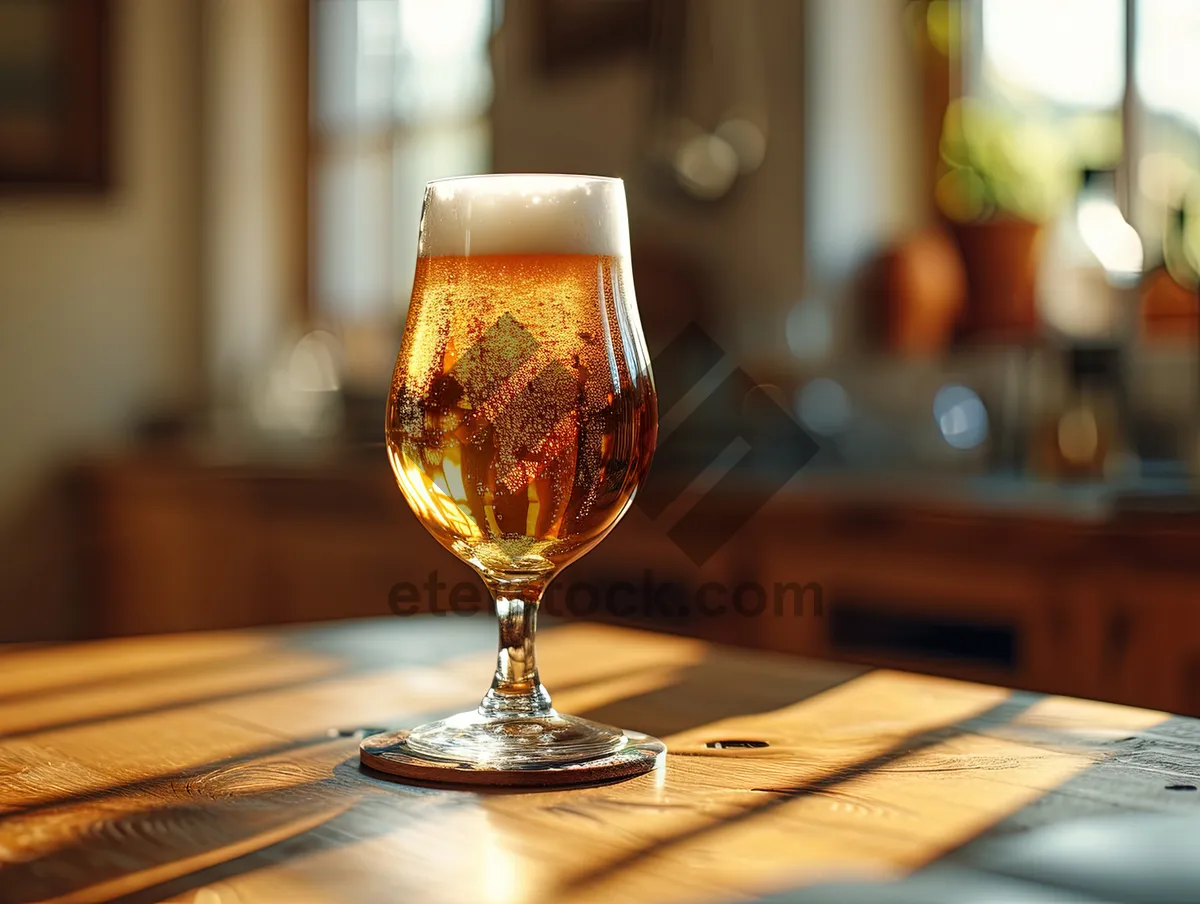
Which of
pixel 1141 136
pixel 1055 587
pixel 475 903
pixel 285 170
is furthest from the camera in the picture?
pixel 285 170

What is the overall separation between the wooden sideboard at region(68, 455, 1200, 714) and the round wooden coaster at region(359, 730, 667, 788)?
3.53 feet

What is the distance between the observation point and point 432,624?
1.00 m

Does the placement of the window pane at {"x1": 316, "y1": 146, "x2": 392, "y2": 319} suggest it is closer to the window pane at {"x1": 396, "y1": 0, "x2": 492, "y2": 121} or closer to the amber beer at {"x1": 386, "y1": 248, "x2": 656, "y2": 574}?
the window pane at {"x1": 396, "y1": 0, "x2": 492, "y2": 121}

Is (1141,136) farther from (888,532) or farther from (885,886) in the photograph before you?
(885,886)

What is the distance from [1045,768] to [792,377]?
2044 millimetres

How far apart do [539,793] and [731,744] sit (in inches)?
4.5

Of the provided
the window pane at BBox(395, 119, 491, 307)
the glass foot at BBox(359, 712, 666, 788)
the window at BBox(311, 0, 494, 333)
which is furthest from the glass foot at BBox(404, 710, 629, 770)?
the window at BBox(311, 0, 494, 333)

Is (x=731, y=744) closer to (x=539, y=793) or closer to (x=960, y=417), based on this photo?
(x=539, y=793)

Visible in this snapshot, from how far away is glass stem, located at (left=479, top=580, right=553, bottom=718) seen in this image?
2.01 ft

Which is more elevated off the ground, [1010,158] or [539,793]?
[1010,158]

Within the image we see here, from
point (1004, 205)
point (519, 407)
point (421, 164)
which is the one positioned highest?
point (421, 164)

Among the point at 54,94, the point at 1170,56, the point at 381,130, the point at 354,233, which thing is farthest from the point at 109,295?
the point at 1170,56

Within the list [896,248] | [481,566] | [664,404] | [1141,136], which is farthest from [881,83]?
[481,566]

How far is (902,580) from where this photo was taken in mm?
1796
